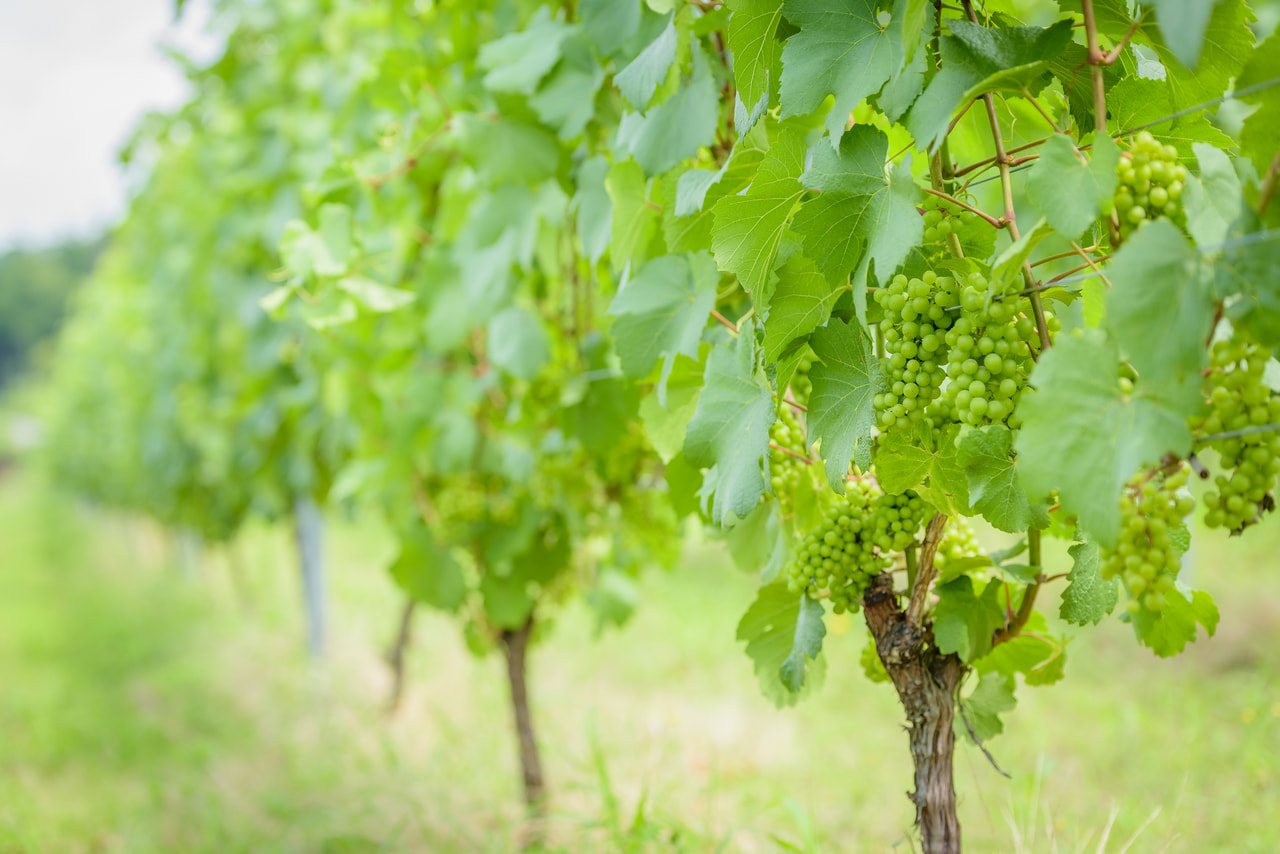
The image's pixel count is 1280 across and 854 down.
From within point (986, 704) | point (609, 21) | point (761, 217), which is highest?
point (609, 21)

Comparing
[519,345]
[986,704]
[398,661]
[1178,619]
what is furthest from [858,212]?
[398,661]

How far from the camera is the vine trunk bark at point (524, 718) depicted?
9.03 feet

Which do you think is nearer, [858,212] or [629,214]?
[858,212]

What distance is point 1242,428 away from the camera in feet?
2.46

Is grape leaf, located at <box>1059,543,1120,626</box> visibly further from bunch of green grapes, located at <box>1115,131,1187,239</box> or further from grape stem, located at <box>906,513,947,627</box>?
bunch of green grapes, located at <box>1115,131,1187,239</box>

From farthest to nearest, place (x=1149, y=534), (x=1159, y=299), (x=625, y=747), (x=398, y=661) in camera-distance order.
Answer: (x=398, y=661) < (x=625, y=747) < (x=1149, y=534) < (x=1159, y=299)

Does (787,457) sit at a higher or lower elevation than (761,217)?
lower

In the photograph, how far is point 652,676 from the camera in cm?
494

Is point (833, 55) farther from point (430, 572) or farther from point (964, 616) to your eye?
point (430, 572)

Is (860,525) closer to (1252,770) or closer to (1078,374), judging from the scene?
(1078,374)

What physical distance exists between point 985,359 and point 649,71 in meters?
0.64

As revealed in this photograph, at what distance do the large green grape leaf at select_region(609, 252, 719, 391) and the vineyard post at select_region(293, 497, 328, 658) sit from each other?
411cm

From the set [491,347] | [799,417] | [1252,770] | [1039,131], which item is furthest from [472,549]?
[1252,770]

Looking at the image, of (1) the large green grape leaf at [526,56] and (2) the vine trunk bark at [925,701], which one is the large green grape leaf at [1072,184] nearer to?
(2) the vine trunk bark at [925,701]
